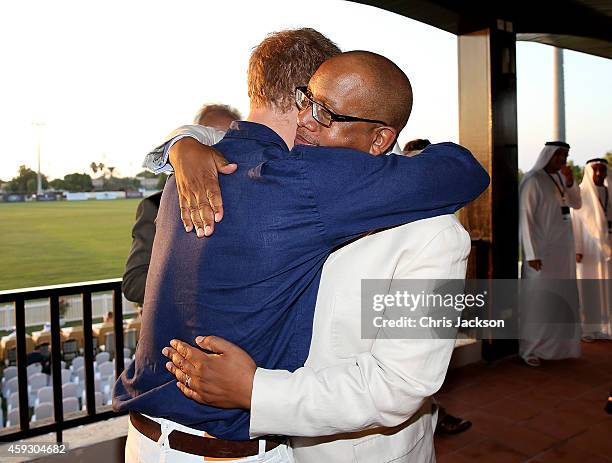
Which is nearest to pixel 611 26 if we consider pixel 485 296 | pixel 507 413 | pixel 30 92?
pixel 485 296

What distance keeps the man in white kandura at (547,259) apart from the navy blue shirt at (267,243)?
14.6 feet

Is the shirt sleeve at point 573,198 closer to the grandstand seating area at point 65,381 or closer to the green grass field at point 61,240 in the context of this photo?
the green grass field at point 61,240

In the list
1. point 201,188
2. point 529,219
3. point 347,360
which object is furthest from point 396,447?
point 529,219

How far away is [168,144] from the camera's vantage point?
1.39m

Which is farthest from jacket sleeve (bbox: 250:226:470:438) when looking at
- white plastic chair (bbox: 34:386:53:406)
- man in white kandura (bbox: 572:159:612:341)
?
white plastic chair (bbox: 34:386:53:406)

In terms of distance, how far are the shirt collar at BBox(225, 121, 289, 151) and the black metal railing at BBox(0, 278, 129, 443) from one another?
229 centimetres

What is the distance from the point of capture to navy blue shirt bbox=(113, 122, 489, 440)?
94 centimetres

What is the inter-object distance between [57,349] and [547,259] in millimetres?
4385

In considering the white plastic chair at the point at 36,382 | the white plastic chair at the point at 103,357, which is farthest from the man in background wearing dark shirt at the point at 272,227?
the white plastic chair at the point at 103,357

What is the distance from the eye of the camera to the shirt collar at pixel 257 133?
1.09 metres

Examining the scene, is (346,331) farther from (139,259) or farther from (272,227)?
(139,259)

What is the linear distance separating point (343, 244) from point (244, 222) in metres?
0.23

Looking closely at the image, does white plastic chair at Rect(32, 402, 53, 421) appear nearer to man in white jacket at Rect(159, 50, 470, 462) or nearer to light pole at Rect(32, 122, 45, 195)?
light pole at Rect(32, 122, 45, 195)

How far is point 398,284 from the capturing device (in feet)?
3.34
